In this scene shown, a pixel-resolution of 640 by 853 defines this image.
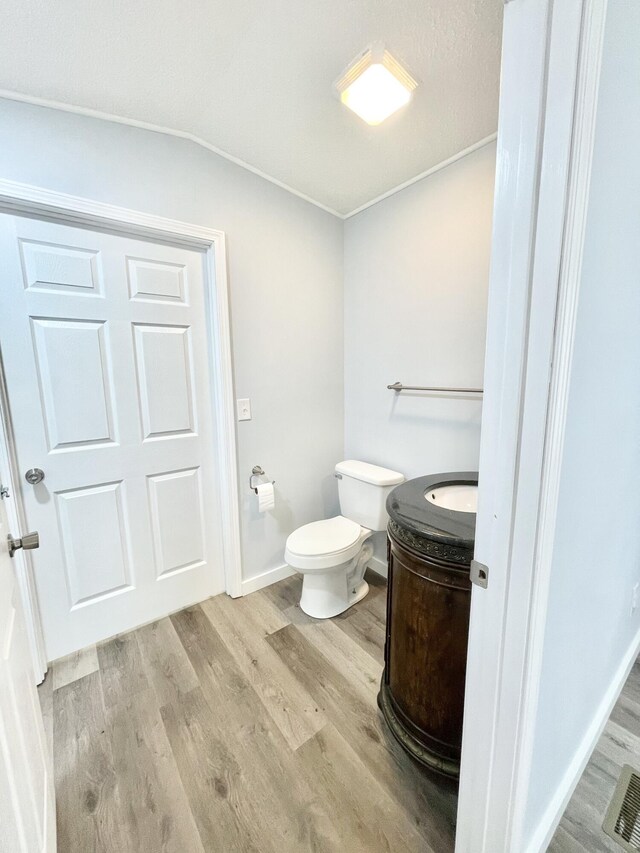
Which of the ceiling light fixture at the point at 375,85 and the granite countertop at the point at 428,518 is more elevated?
the ceiling light fixture at the point at 375,85

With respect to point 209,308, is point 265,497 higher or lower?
lower

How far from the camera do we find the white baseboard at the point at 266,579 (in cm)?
201

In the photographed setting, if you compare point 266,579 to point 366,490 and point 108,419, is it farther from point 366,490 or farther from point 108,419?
point 108,419

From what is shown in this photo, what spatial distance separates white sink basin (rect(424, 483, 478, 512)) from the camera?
53.5 inches

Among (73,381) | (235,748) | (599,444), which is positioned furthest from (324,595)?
(73,381)

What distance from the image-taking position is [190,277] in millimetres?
1721

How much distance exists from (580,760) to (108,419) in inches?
85.6

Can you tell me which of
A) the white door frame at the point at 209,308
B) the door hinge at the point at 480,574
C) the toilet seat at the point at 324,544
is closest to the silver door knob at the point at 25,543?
the white door frame at the point at 209,308

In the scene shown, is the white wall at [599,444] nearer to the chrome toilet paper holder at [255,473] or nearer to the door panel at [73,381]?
the chrome toilet paper holder at [255,473]

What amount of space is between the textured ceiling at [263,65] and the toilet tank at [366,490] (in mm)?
1555

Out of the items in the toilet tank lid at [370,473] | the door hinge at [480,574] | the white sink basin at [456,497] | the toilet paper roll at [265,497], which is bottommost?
the toilet paper roll at [265,497]

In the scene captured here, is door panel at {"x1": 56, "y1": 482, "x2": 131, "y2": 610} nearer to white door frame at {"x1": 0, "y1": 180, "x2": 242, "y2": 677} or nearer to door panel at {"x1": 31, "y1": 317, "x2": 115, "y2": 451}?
white door frame at {"x1": 0, "y1": 180, "x2": 242, "y2": 677}

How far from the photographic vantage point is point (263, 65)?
1191 mm

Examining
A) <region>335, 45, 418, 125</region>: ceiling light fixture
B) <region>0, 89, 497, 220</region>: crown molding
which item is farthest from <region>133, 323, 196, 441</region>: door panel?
<region>335, 45, 418, 125</region>: ceiling light fixture
